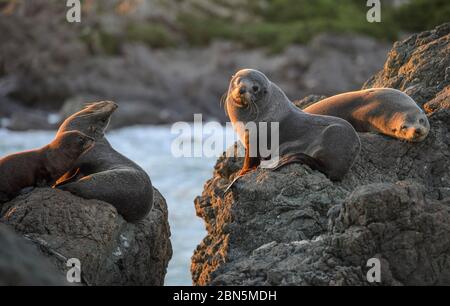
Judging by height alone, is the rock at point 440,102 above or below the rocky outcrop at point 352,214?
above

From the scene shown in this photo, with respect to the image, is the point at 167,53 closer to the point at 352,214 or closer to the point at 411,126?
the point at 411,126

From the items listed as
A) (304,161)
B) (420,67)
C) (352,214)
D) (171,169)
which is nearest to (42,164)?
(304,161)

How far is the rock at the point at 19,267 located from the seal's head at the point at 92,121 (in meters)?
3.94

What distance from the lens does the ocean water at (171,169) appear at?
14979mm

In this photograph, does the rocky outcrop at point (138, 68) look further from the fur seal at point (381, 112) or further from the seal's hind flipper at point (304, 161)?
the seal's hind flipper at point (304, 161)

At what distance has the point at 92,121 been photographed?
887cm

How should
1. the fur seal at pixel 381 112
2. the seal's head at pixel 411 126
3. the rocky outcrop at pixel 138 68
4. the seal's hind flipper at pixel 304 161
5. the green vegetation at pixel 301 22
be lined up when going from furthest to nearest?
1. the green vegetation at pixel 301 22
2. the rocky outcrop at pixel 138 68
3. the fur seal at pixel 381 112
4. the seal's head at pixel 411 126
5. the seal's hind flipper at pixel 304 161

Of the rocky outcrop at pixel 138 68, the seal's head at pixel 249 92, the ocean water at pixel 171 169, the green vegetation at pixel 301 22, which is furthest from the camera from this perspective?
the green vegetation at pixel 301 22

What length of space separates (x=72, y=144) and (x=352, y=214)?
2997mm

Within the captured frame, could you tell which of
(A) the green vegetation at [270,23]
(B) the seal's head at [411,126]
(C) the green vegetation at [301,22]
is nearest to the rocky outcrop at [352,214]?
(B) the seal's head at [411,126]

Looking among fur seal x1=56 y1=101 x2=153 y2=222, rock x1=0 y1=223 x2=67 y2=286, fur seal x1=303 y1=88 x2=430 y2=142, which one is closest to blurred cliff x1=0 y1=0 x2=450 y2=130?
fur seal x1=56 y1=101 x2=153 y2=222

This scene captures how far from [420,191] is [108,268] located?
8.78 feet

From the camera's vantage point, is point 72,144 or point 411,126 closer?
point 72,144
